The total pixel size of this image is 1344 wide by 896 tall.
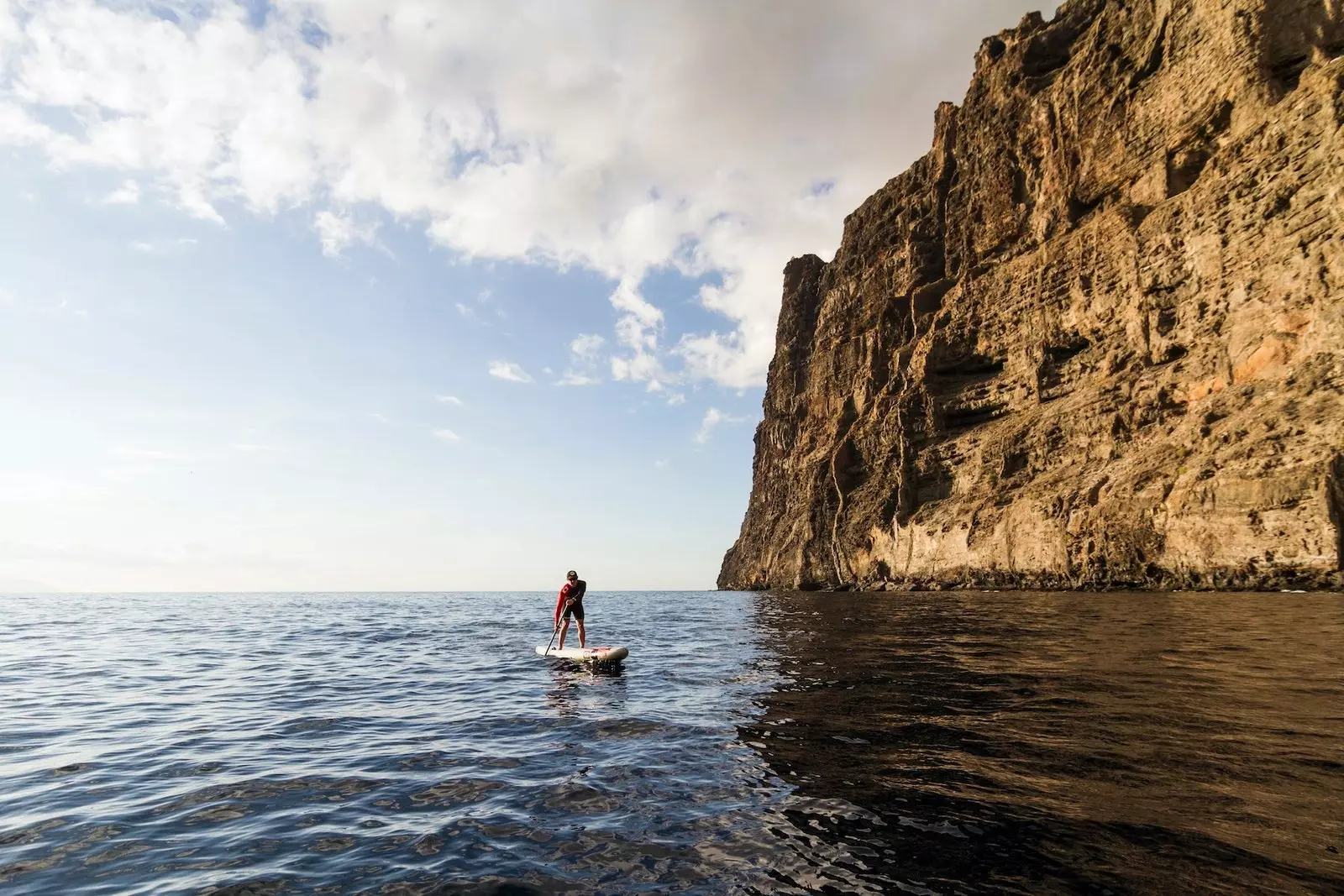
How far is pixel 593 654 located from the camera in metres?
17.0

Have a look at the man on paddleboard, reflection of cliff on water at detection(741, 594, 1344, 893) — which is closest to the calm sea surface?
reflection of cliff on water at detection(741, 594, 1344, 893)

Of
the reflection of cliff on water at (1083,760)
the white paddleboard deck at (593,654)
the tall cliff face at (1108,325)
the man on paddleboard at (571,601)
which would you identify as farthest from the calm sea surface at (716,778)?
the tall cliff face at (1108,325)

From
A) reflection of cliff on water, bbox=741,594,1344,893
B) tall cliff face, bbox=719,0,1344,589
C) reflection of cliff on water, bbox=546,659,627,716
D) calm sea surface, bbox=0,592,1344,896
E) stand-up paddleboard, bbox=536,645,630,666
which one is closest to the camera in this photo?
reflection of cliff on water, bbox=741,594,1344,893

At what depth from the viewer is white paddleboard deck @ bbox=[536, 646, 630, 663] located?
658 inches

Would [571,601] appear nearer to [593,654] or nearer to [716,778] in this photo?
[593,654]

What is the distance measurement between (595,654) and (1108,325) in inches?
1914

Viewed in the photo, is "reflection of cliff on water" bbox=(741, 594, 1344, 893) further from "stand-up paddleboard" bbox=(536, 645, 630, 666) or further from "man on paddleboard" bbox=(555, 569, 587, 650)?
"man on paddleboard" bbox=(555, 569, 587, 650)

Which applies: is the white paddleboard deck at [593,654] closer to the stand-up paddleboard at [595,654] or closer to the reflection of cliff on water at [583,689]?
the stand-up paddleboard at [595,654]

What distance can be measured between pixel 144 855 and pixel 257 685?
Answer: 1035 centimetres

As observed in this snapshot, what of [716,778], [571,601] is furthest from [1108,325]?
[716,778]

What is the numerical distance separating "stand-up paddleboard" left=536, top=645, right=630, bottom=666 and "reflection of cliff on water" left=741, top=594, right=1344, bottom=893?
178 inches

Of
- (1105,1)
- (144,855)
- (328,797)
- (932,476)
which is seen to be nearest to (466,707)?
(328,797)

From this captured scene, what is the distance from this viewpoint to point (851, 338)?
271ft

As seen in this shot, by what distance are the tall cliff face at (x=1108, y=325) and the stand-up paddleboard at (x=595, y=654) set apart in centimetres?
3076
